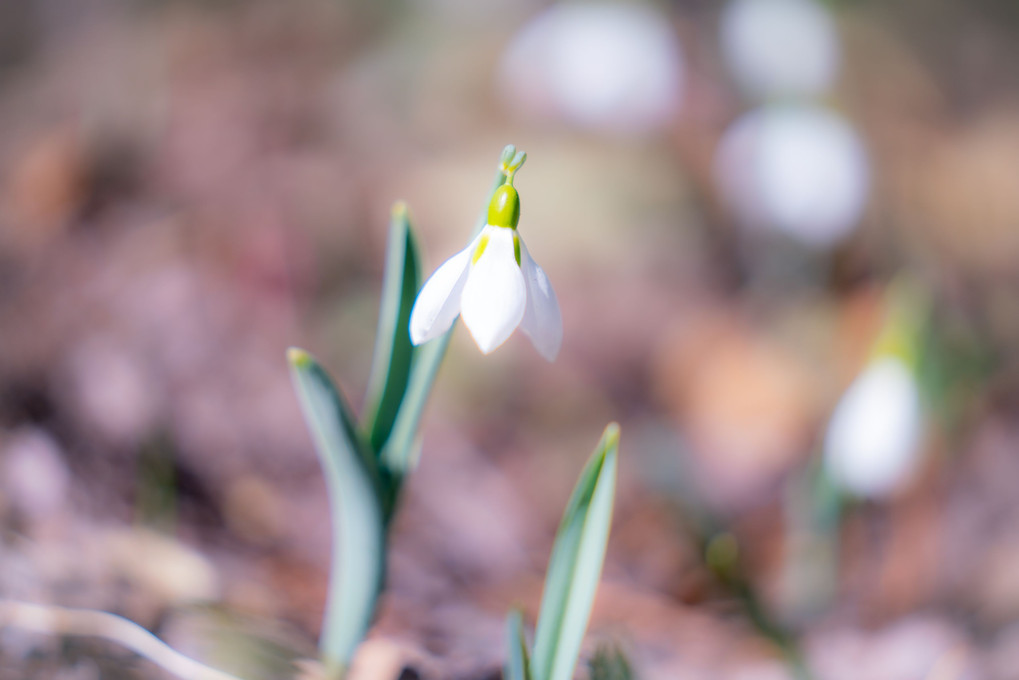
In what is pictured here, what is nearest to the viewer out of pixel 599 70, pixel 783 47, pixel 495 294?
pixel 495 294

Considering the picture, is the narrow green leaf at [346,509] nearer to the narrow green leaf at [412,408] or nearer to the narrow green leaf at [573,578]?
the narrow green leaf at [412,408]

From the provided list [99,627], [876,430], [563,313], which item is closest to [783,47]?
[563,313]

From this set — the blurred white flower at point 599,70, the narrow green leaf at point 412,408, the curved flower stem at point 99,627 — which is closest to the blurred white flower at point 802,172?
the blurred white flower at point 599,70

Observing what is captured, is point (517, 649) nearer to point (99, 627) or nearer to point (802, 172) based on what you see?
point (99, 627)

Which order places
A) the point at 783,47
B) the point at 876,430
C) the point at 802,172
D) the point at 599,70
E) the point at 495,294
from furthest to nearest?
the point at 599,70 → the point at 783,47 → the point at 802,172 → the point at 876,430 → the point at 495,294

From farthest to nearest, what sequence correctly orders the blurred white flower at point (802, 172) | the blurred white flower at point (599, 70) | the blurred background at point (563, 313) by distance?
the blurred white flower at point (599, 70) → the blurred white flower at point (802, 172) → the blurred background at point (563, 313)

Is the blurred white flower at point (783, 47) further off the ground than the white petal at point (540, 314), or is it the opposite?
the blurred white flower at point (783, 47)

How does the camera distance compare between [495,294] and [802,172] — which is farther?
[802,172]

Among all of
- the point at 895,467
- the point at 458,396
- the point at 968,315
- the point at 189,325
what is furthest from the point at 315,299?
the point at 968,315
